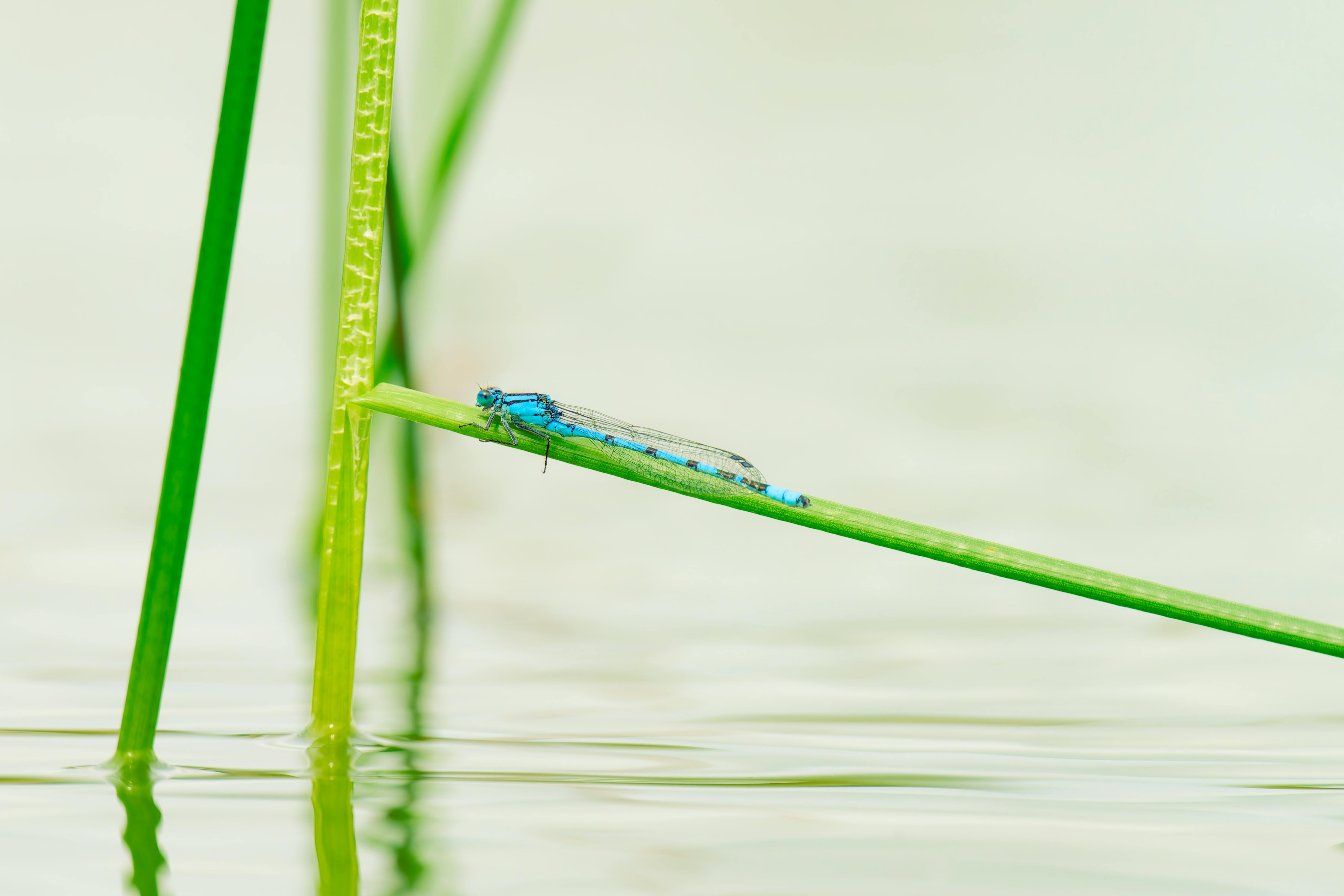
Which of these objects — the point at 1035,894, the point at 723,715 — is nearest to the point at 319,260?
the point at 723,715

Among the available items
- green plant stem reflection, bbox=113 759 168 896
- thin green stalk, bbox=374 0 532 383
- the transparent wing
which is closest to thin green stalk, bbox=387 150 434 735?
thin green stalk, bbox=374 0 532 383

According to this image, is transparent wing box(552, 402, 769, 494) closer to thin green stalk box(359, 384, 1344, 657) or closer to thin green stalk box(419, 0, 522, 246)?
thin green stalk box(359, 384, 1344, 657)

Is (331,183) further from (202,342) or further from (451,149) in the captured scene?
(202,342)

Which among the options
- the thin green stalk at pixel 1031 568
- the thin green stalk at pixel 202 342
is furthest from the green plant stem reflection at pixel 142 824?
the thin green stalk at pixel 1031 568

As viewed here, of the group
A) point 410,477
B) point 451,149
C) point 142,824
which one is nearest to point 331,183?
point 451,149

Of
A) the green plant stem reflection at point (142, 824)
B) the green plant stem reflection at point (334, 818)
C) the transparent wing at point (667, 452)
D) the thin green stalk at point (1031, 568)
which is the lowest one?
the green plant stem reflection at point (142, 824)

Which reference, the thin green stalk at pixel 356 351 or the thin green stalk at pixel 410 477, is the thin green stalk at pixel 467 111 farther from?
the thin green stalk at pixel 356 351
